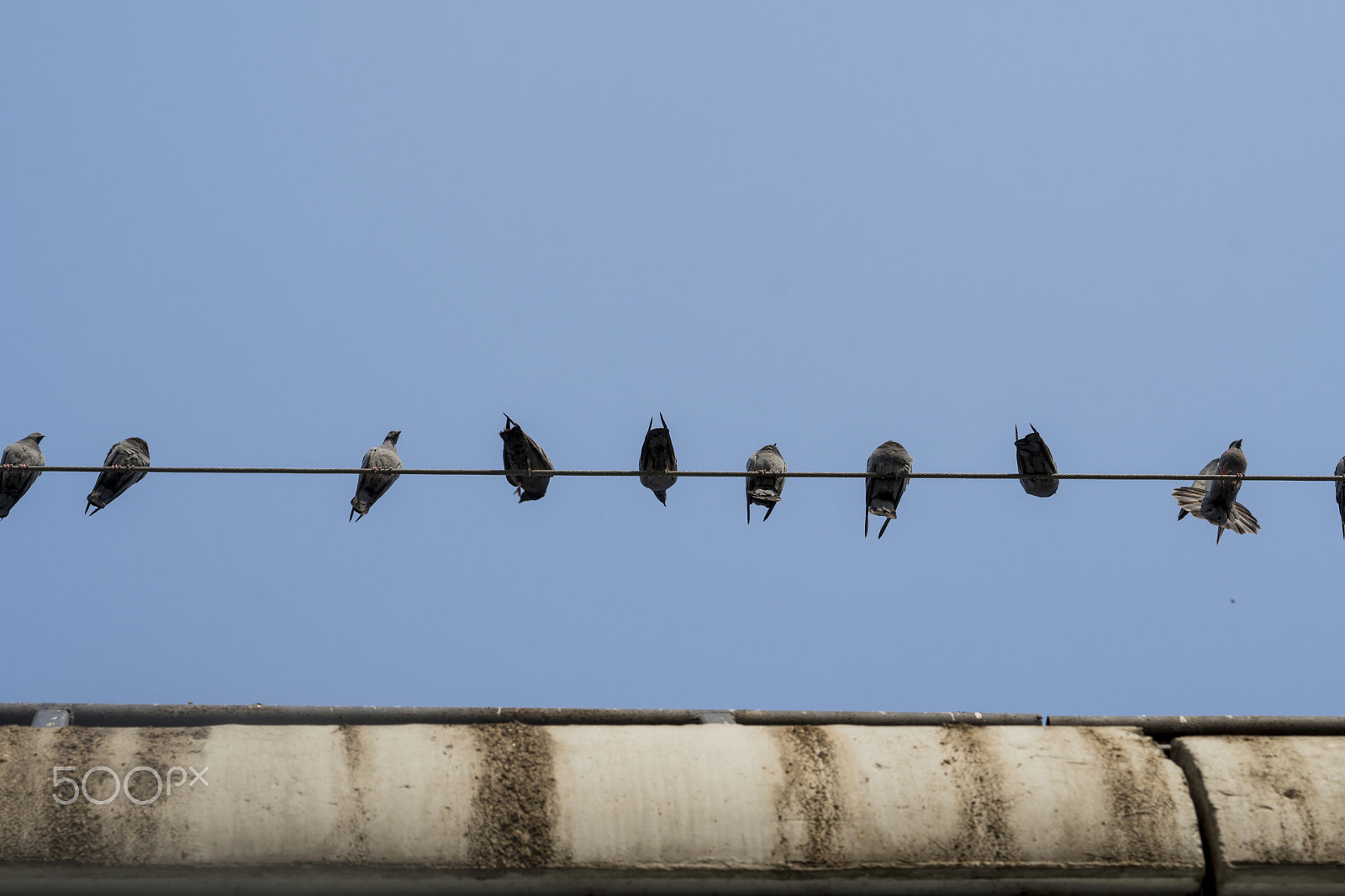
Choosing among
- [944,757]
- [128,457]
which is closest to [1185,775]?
[944,757]

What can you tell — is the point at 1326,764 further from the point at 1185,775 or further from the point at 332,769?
the point at 332,769

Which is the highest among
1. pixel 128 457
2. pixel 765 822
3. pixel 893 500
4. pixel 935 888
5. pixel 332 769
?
pixel 128 457

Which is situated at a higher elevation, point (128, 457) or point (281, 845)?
point (128, 457)

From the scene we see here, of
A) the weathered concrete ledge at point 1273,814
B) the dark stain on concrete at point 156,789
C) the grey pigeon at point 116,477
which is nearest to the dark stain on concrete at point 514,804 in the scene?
the dark stain on concrete at point 156,789

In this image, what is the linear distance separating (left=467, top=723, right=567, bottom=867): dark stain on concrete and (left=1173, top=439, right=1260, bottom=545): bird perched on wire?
5.41m

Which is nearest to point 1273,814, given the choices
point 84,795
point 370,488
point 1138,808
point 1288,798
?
point 1288,798

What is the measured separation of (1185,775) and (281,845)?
3675 mm

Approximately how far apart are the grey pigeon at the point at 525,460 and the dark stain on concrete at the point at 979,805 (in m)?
3.72

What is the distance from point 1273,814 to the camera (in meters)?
3.92

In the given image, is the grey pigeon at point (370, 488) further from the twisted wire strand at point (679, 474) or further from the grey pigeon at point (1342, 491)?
the grey pigeon at point (1342, 491)

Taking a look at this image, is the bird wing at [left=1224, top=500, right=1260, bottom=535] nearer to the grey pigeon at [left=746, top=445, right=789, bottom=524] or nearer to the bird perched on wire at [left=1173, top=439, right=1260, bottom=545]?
the bird perched on wire at [left=1173, top=439, right=1260, bottom=545]

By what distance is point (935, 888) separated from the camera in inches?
152

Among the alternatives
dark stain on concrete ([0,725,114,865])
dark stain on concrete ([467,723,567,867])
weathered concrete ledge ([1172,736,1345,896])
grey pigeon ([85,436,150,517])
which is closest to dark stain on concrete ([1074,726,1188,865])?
weathered concrete ledge ([1172,736,1345,896])

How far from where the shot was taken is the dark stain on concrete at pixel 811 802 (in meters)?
3.86
